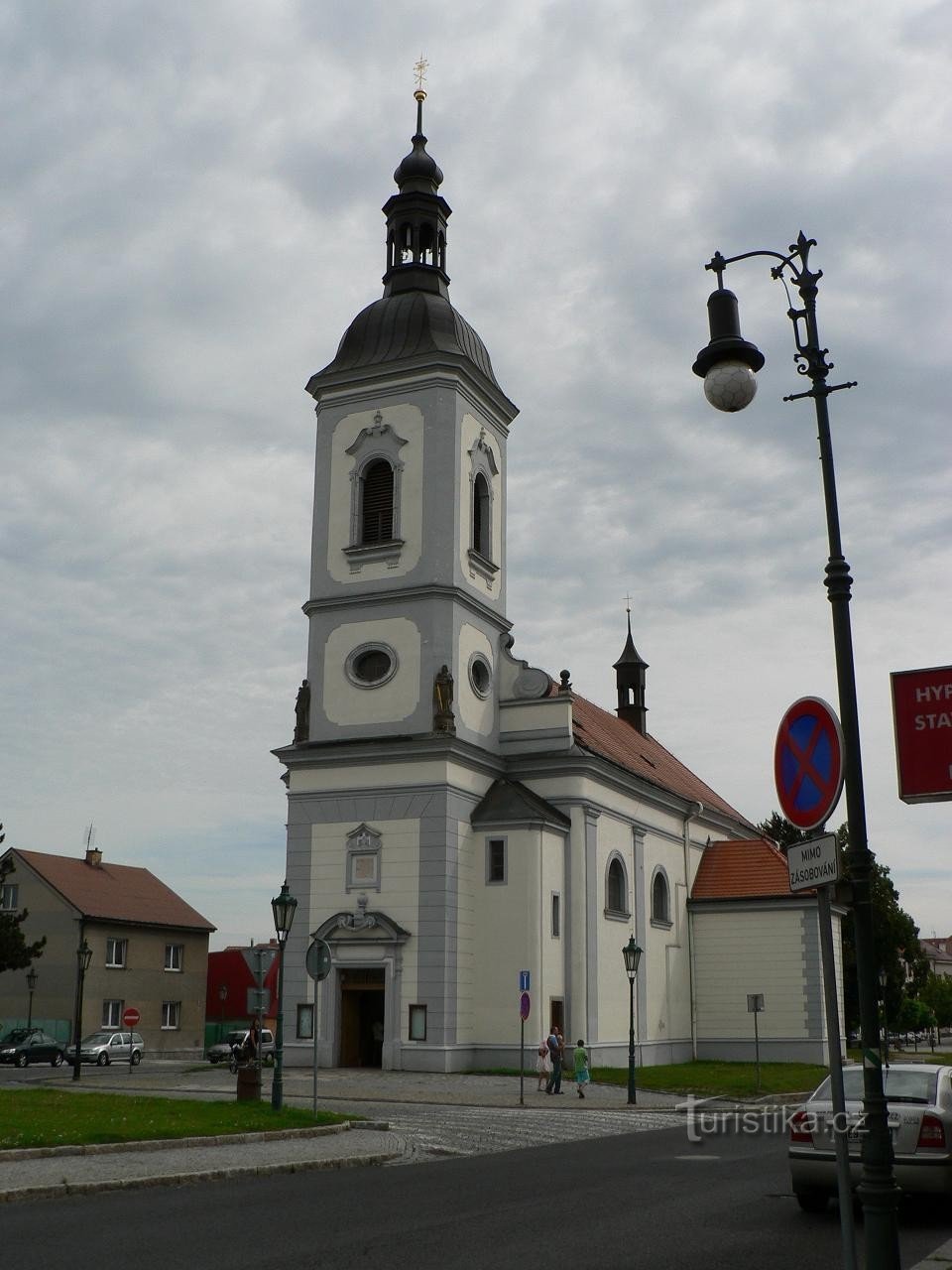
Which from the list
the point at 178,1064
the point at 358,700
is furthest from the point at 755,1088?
the point at 178,1064

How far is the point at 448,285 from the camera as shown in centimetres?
4309

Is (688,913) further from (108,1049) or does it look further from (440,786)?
(108,1049)

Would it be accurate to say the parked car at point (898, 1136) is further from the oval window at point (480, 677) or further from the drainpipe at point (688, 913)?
the drainpipe at point (688, 913)

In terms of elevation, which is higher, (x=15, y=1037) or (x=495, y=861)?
(x=495, y=861)

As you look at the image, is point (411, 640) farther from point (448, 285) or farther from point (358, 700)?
point (448, 285)

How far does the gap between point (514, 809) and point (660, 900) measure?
436 inches

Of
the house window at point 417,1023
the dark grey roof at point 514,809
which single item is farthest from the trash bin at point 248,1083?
the dark grey roof at point 514,809

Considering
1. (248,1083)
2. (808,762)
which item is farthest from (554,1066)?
(808,762)

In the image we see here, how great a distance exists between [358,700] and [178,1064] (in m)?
18.7

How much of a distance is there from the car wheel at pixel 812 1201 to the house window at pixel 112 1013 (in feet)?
159

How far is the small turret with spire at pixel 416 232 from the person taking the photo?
139 feet

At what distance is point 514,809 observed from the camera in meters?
36.5

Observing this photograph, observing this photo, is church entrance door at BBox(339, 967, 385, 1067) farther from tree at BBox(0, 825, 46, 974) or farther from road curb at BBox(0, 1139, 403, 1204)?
road curb at BBox(0, 1139, 403, 1204)

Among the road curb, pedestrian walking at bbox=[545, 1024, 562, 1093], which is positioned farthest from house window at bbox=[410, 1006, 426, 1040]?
the road curb
